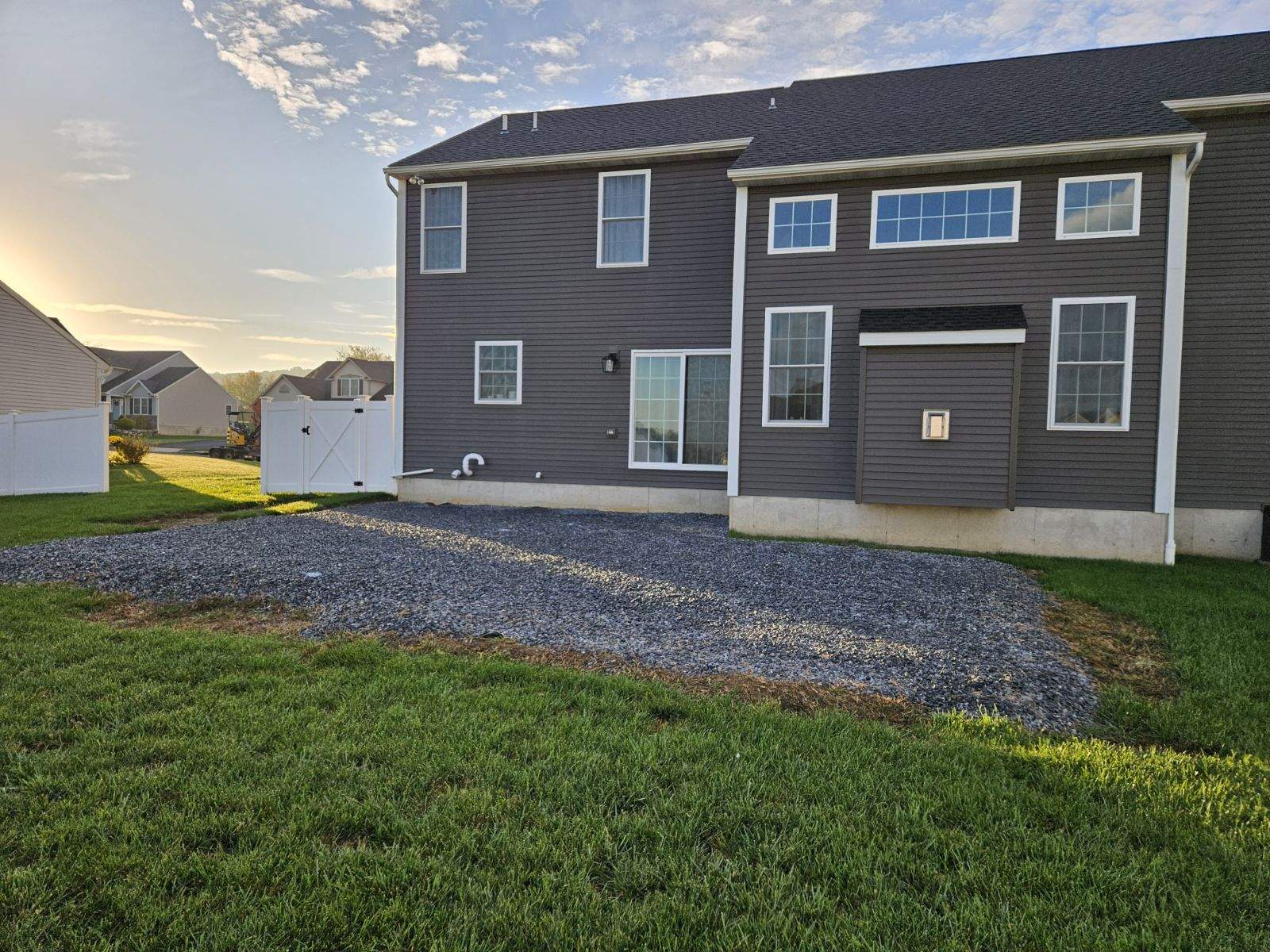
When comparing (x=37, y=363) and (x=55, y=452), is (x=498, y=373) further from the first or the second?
(x=37, y=363)

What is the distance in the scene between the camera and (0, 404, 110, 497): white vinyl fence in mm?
12273

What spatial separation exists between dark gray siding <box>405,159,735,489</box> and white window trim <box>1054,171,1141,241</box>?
4548mm

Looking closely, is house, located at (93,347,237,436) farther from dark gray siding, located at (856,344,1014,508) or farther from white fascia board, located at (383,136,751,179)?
dark gray siding, located at (856,344,1014,508)

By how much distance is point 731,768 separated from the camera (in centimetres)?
278

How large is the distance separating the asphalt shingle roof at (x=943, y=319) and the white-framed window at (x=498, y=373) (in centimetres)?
593

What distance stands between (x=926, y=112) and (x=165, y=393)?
51931mm

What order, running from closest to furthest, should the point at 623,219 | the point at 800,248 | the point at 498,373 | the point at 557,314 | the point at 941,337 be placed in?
the point at 941,337
the point at 800,248
the point at 623,219
the point at 557,314
the point at 498,373

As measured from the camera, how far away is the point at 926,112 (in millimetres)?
9875

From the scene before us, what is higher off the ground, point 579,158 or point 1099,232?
point 579,158

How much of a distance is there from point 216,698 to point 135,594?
2930 millimetres

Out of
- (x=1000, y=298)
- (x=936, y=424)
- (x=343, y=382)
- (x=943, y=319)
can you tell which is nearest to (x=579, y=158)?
(x=943, y=319)

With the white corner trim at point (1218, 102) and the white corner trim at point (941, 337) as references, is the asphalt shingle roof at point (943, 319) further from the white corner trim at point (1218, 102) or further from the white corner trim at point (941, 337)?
the white corner trim at point (1218, 102)

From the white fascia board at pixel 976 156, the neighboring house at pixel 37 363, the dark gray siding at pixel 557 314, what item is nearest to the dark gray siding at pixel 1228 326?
the white fascia board at pixel 976 156

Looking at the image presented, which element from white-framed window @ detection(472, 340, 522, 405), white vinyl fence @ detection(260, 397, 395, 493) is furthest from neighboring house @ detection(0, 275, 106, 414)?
white-framed window @ detection(472, 340, 522, 405)
